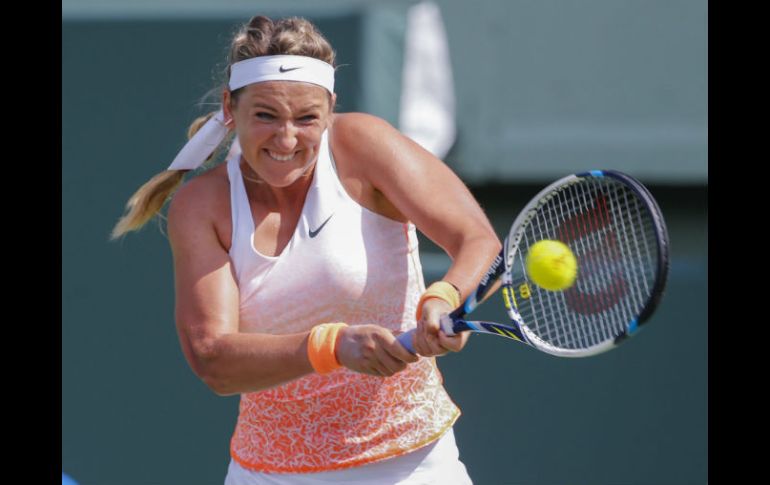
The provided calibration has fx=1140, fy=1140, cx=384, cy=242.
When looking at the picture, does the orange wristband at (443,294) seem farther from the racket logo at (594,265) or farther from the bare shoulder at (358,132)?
the bare shoulder at (358,132)

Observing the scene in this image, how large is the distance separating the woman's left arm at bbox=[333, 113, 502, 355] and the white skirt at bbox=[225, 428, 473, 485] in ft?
1.32

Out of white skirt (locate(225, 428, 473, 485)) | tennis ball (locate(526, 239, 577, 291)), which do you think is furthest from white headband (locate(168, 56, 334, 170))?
white skirt (locate(225, 428, 473, 485))

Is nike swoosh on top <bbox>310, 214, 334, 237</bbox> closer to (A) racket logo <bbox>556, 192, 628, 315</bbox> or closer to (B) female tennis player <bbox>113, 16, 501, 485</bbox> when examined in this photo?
(B) female tennis player <bbox>113, 16, 501, 485</bbox>

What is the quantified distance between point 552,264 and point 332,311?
534 millimetres

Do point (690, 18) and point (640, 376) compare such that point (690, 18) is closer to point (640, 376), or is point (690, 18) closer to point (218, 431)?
point (640, 376)

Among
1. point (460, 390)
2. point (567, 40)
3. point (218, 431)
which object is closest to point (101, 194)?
point (218, 431)

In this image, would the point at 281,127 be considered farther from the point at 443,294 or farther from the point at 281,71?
the point at 443,294

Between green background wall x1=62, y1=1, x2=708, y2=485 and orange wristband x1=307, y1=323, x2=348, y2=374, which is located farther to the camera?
green background wall x1=62, y1=1, x2=708, y2=485

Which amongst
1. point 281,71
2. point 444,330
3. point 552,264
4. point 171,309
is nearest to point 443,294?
point 444,330

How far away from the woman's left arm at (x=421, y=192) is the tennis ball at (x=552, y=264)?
0.66 feet

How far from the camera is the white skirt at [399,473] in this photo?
2439mm

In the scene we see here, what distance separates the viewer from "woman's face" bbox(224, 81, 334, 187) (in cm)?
233

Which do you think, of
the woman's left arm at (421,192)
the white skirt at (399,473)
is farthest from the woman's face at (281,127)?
the white skirt at (399,473)

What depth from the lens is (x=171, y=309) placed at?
4383mm
